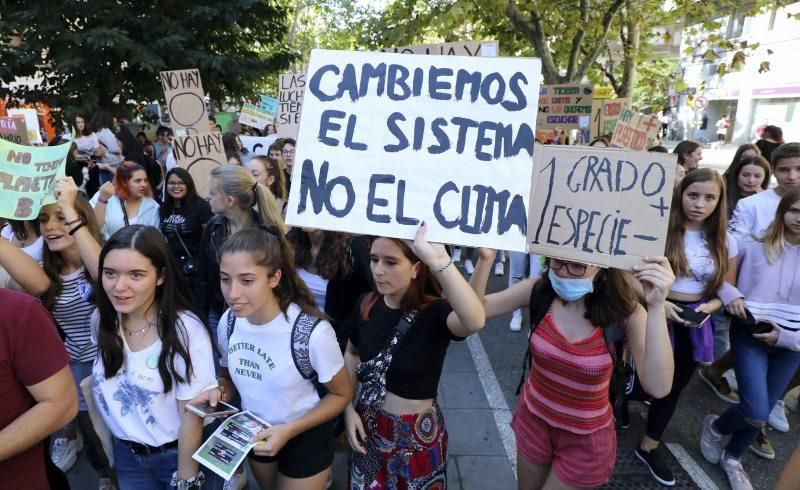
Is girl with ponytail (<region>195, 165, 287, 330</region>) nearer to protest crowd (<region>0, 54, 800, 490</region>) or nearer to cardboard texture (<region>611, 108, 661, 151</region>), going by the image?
protest crowd (<region>0, 54, 800, 490</region>)

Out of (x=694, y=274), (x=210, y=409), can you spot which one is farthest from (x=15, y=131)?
(x=694, y=274)

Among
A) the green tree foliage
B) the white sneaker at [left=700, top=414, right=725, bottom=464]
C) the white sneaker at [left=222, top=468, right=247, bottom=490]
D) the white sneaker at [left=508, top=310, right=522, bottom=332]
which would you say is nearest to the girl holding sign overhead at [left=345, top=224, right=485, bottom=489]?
the white sneaker at [left=222, top=468, right=247, bottom=490]

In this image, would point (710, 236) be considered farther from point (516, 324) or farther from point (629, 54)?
point (629, 54)

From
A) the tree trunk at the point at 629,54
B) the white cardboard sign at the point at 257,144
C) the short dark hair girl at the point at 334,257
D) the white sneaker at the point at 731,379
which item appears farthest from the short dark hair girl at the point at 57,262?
the tree trunk at the point at 629,54

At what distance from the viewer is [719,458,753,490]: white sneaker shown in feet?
10.2

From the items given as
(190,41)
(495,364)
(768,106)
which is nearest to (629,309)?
(495,364)

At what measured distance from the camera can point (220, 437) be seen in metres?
1.89

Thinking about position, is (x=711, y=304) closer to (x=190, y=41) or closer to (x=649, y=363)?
(x=649, y=363)

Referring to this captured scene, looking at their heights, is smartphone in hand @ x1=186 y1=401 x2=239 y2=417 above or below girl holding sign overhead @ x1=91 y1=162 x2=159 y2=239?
below

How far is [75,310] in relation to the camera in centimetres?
283

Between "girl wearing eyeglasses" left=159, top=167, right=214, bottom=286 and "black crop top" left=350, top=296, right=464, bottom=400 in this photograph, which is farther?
"girl wearing eyeglasses" left=159, top=167, right=214, bottom=286

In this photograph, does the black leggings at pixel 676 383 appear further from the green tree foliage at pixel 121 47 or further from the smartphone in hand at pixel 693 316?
the green tree foliage at pixel 121 47

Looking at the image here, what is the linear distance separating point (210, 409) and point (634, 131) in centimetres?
587

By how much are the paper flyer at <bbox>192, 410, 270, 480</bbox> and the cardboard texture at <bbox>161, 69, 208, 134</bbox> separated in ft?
17.1
